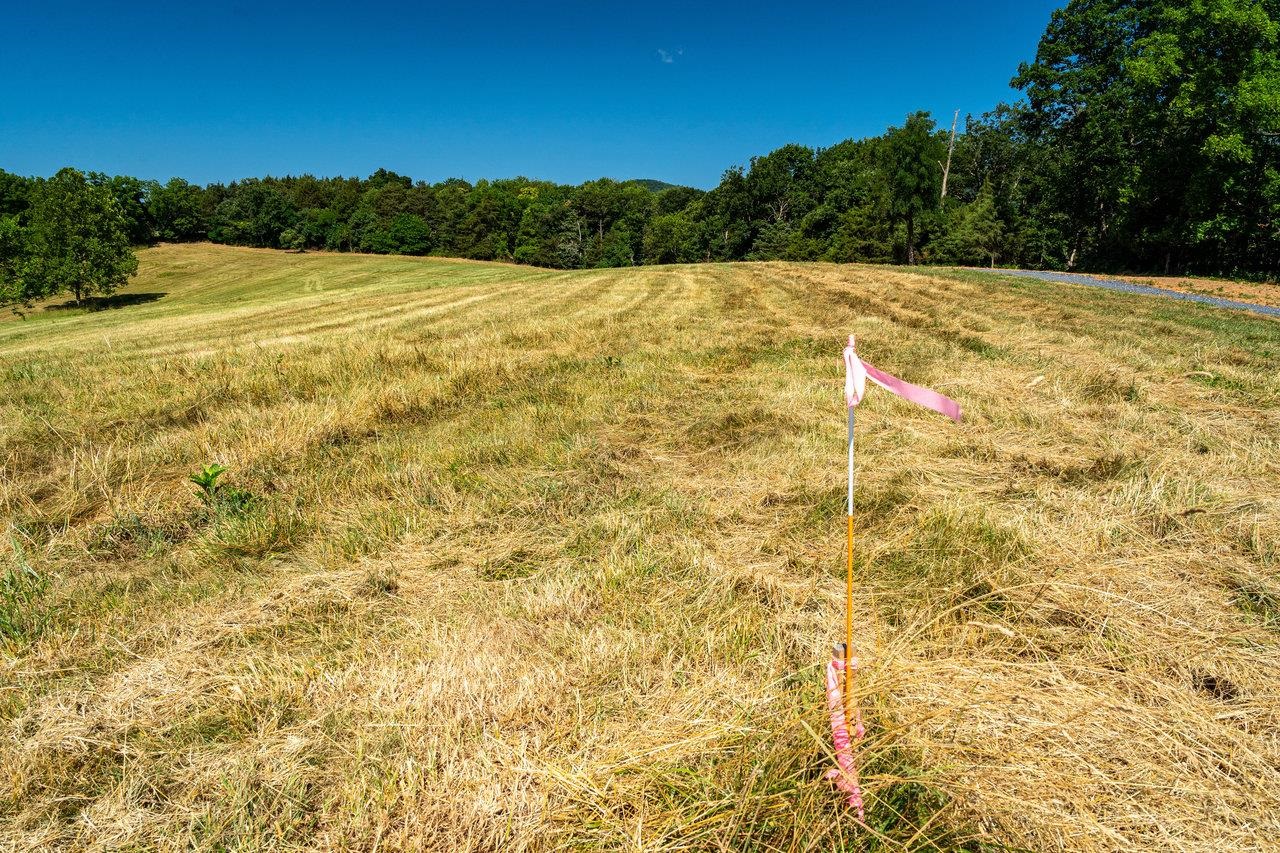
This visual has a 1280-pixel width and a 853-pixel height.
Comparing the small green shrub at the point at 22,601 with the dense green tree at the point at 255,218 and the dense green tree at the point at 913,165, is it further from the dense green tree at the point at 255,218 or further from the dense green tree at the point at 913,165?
the dense green tree at the point at 255,218

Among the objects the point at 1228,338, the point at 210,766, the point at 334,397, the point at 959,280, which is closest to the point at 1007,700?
the point at 210,766

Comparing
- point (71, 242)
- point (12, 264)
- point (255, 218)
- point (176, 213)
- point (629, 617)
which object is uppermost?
point (176, 213)

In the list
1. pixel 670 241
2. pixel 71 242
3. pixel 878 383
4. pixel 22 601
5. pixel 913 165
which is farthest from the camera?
pixel 670 241

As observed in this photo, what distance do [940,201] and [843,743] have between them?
176 ft

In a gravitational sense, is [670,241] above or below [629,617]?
above

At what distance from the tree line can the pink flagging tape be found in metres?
31.4

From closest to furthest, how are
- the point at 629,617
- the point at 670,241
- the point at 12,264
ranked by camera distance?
the point at 629,617, the point at 12,264, the point at 670,241

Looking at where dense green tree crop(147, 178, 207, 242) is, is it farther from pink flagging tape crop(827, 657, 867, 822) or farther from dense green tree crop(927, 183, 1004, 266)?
pink flagging tape crop(827, 657, 867, 822)

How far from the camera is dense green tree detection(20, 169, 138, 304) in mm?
34531

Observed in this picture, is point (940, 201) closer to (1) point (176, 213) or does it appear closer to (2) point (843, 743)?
(2) point (843, 743)

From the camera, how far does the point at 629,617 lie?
105 inches

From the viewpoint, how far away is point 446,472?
446 centimetres

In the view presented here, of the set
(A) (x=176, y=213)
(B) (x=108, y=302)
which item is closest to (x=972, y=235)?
(B) (x=108, y=302)

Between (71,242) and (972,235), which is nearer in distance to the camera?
(71,242)
